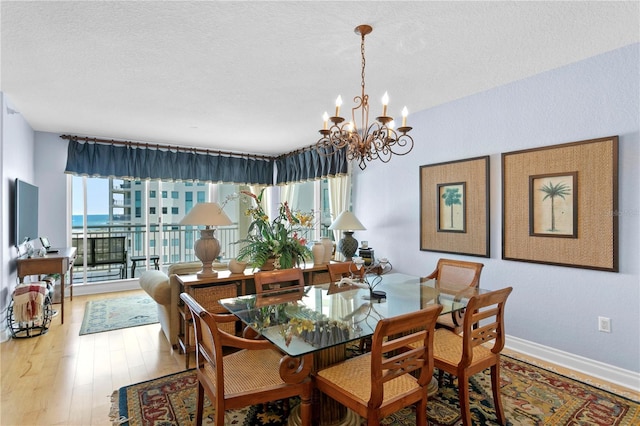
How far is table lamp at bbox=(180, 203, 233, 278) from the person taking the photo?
2830 mm

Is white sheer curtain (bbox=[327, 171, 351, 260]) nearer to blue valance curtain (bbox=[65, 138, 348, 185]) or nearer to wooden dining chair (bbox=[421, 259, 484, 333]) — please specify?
blue valance curtain (bbox=[65, 138, 348, 185])

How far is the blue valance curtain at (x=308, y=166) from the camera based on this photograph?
5102 millimetres

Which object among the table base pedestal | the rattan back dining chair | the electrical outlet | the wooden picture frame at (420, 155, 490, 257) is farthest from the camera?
the wooden picture frame at (420, 155, 490, 257)

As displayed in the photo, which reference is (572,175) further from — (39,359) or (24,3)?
(39,359)

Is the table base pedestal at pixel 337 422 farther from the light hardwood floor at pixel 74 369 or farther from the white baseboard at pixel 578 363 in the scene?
the white baseboard at pixel 578 363

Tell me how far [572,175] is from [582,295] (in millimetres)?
969

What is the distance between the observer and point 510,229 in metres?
3.19

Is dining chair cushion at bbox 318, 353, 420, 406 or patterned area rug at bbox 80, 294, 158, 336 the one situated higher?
dining chair cushion at bbox 318, 353, 420, 406

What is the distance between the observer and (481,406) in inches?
87.6

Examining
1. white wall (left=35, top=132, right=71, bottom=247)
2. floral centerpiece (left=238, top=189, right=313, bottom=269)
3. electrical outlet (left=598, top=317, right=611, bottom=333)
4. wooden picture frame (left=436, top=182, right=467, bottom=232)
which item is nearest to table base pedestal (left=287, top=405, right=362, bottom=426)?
floral centerpiece (left=238, top=189, right=313, bottom=269)

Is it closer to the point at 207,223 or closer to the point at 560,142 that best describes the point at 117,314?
the point at 207,223

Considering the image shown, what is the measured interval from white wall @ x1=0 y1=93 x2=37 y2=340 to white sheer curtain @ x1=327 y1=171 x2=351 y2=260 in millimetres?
3809

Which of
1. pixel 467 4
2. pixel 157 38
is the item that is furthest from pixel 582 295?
pixel 157 38

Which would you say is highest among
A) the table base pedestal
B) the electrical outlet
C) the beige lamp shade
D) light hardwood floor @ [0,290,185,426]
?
the beige lamp shade
